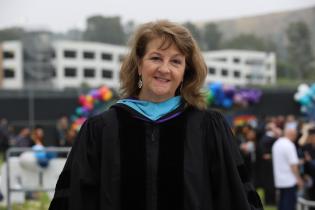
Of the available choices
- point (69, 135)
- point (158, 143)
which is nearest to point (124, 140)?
point (158, 143)

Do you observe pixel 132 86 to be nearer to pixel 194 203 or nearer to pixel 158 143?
pixel 158 143

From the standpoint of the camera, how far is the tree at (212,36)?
84.4m

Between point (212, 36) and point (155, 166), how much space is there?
8430cm

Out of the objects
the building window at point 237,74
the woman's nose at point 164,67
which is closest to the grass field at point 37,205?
the woman's nose at point 164,67

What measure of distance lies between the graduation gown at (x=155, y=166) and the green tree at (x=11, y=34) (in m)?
64.9

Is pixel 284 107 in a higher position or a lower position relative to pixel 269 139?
lower

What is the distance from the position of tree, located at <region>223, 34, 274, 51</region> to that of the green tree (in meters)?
32.7

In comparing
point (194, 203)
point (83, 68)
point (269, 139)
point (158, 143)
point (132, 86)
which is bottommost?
point (83, 68)

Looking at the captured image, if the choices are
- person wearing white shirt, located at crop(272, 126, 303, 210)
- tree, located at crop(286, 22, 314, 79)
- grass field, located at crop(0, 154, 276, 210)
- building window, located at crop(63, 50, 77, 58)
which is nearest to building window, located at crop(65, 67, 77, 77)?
building window, located at crop(63, 50, 77, 58)

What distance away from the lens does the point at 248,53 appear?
8700cm

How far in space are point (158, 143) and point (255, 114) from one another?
69.3ft

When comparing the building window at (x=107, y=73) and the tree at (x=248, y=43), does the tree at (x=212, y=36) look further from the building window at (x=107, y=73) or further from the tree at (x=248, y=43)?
the building window at (x=107, y=73)

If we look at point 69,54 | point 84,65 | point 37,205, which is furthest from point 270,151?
point 84,65

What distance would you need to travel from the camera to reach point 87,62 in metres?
Answer: 79.0
